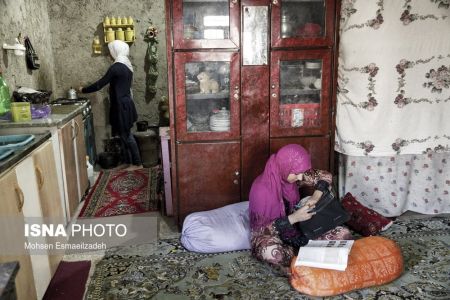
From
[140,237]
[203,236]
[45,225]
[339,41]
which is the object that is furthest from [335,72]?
[45,225]

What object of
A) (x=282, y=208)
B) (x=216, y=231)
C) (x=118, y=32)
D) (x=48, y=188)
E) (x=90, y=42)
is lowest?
(x=216, y=231)

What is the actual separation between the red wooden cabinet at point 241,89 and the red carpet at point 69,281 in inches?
30.5

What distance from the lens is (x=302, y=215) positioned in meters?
2.37

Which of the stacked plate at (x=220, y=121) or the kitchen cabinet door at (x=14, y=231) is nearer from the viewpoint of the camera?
the kitchen cabinet door at (x=14, y=231)

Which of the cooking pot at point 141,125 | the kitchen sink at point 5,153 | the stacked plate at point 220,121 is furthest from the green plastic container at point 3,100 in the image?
the cooking pot at point 141,125

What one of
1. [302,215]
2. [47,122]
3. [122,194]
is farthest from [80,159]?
[302,215]

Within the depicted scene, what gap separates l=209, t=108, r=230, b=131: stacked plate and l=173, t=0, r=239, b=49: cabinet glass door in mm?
480

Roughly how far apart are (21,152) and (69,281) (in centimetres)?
91

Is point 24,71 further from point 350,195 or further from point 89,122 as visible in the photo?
point 350,195

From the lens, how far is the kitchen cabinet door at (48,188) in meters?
2.07

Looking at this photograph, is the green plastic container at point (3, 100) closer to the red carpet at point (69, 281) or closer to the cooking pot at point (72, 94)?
the red carpet at point (69, 281)

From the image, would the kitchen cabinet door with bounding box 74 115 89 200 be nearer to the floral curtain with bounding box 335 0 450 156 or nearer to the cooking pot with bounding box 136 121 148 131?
the cooking pot with bounding box 136 121 148 131

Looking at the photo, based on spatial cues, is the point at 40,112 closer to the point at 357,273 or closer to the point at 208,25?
the point at 208,25

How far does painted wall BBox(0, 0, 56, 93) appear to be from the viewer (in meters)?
3.42
